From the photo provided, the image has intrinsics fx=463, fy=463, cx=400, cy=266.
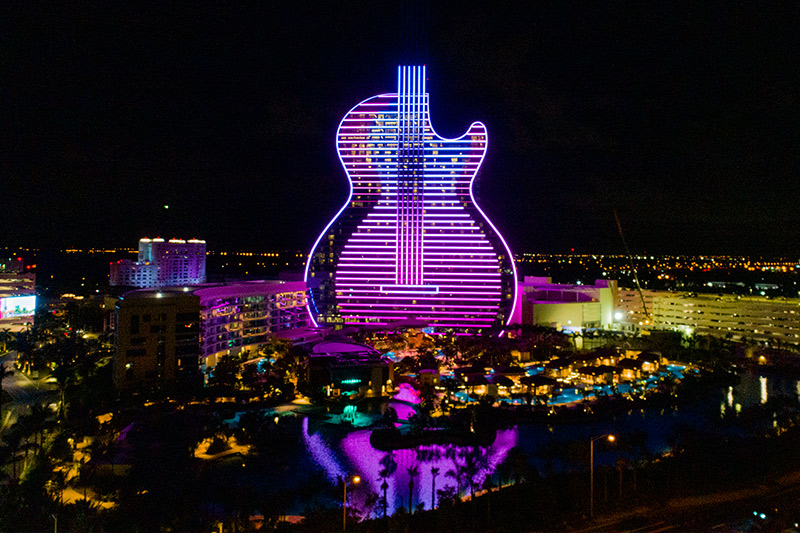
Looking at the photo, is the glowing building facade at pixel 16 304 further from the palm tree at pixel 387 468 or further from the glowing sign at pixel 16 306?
the palm tree at pixel 387 468

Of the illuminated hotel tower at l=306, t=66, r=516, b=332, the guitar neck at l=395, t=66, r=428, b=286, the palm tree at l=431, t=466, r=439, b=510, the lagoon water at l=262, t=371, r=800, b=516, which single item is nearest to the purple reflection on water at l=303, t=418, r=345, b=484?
the lagoon water at l=262, t=371, r=800, b=516

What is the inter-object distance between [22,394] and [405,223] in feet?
45.4

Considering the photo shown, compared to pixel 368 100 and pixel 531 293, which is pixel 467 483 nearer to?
pixel 368 100

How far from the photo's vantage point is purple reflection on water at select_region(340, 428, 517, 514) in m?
8.43

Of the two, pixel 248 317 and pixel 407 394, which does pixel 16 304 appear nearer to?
pixel 248 317

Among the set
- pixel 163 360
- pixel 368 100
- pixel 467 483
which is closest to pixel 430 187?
pixel 368 100

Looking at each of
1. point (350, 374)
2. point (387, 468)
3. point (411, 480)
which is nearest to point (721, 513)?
point (411, 480)

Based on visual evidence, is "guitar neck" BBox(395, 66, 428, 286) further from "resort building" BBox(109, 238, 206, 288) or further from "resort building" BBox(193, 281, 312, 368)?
"resort building" BBox(109, 238, 206, 288)

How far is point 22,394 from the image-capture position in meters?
13.2

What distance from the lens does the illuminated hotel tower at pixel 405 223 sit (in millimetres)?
19328

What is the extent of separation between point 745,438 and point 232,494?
1028cm

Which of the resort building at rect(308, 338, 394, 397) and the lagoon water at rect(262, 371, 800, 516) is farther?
the resort building at rect(308, 338, 394, 397)

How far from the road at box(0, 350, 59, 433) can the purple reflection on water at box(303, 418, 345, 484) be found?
6.80m

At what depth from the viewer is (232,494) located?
7.48m
